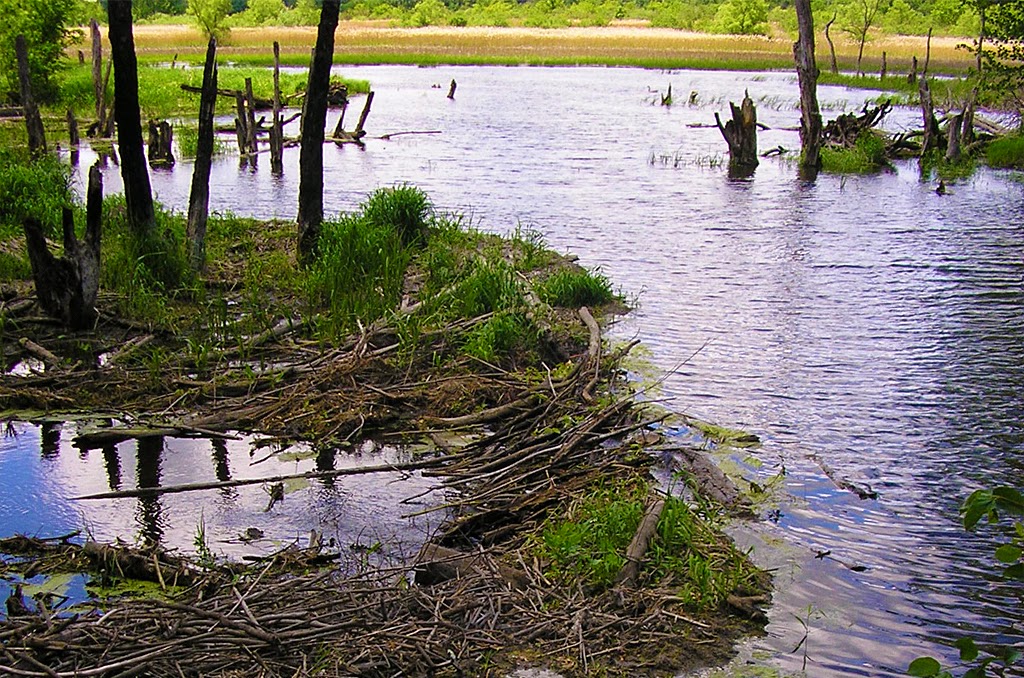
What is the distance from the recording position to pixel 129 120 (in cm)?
1139

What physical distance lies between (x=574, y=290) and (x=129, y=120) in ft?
17.1

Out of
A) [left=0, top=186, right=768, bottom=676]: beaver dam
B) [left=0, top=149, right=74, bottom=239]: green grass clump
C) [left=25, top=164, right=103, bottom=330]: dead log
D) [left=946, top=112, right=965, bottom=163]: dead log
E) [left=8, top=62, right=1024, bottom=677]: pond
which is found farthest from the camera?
[left=946, top=112, right=965, bottom=163]: dead log

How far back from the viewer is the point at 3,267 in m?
11.4

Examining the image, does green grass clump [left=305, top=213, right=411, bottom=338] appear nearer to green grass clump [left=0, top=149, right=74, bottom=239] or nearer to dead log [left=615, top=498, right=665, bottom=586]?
green grass clump [left=0, top=149, right=74, bottom=239]

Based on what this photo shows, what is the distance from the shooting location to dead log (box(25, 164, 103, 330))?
954 centimetres

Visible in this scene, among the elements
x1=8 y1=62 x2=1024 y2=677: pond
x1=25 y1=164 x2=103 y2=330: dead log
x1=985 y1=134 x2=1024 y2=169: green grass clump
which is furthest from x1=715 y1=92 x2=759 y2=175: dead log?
x1=25 y1=164 x2=103 y2=330: dead log

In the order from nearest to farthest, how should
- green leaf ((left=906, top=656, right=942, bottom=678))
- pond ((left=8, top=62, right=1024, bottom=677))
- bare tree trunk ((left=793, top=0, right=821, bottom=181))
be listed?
green leaf ((left=906, top=656, right=942, bottom=678)), pond ((left=8, top=62, right=1024, bottom=677)), bare tree trunk ((left=793, top=0, right=821, bottom=181))

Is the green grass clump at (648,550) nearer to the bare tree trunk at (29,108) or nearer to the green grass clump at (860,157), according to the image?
the bare tree trunk at (29,108)

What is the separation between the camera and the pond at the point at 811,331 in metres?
6.23

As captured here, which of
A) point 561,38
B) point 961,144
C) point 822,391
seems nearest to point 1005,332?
point 822,391

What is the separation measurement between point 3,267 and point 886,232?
13.3 metres

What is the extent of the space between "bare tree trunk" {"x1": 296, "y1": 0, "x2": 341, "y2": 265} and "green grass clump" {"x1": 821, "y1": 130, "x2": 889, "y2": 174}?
51.2 feet

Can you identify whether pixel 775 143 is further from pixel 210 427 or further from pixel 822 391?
pixel 210 427

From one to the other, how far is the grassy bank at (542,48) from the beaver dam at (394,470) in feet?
160
